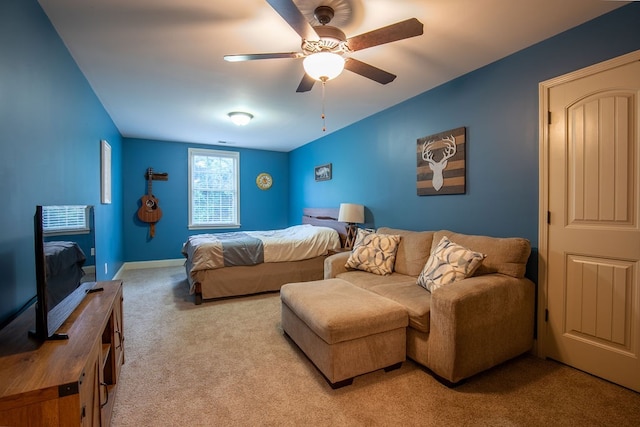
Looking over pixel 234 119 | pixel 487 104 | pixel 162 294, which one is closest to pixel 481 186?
pixel 487 104

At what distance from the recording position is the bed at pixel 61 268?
130cm

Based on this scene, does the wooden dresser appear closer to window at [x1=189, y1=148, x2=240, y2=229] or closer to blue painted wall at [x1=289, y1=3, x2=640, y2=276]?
blue painted wall at [x1=289, y1=3, x2=640, y2=276]

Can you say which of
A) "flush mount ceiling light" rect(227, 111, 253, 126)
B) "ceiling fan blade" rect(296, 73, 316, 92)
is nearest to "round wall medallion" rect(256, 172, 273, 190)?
"flush mount ceiling light" rect(227, 111, 253, 126)

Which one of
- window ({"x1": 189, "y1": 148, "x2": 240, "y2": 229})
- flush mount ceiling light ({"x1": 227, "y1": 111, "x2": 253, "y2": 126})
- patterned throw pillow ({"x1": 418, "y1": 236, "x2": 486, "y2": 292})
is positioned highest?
flush mount ceiling light ({"x1": 227, "y1": 111, "x2": 253, "y2": 126})

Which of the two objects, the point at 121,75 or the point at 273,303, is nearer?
the point at 121,75

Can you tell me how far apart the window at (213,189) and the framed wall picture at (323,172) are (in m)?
1.89

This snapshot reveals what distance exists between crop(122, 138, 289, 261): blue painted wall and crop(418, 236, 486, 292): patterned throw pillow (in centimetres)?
470

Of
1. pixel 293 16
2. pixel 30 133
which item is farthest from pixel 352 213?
pixel 30 133

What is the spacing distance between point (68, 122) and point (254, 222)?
4.24 meters

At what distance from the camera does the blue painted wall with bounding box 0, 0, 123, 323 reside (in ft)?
4.72

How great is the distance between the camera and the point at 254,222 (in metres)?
6.44

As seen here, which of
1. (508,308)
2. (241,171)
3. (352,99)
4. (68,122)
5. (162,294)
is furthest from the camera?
(241,171)

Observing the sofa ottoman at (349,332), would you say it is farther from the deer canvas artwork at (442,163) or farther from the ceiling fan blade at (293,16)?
the ceiling fan blade at (293,16)

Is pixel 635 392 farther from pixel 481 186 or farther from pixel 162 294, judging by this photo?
pixel 162 294
